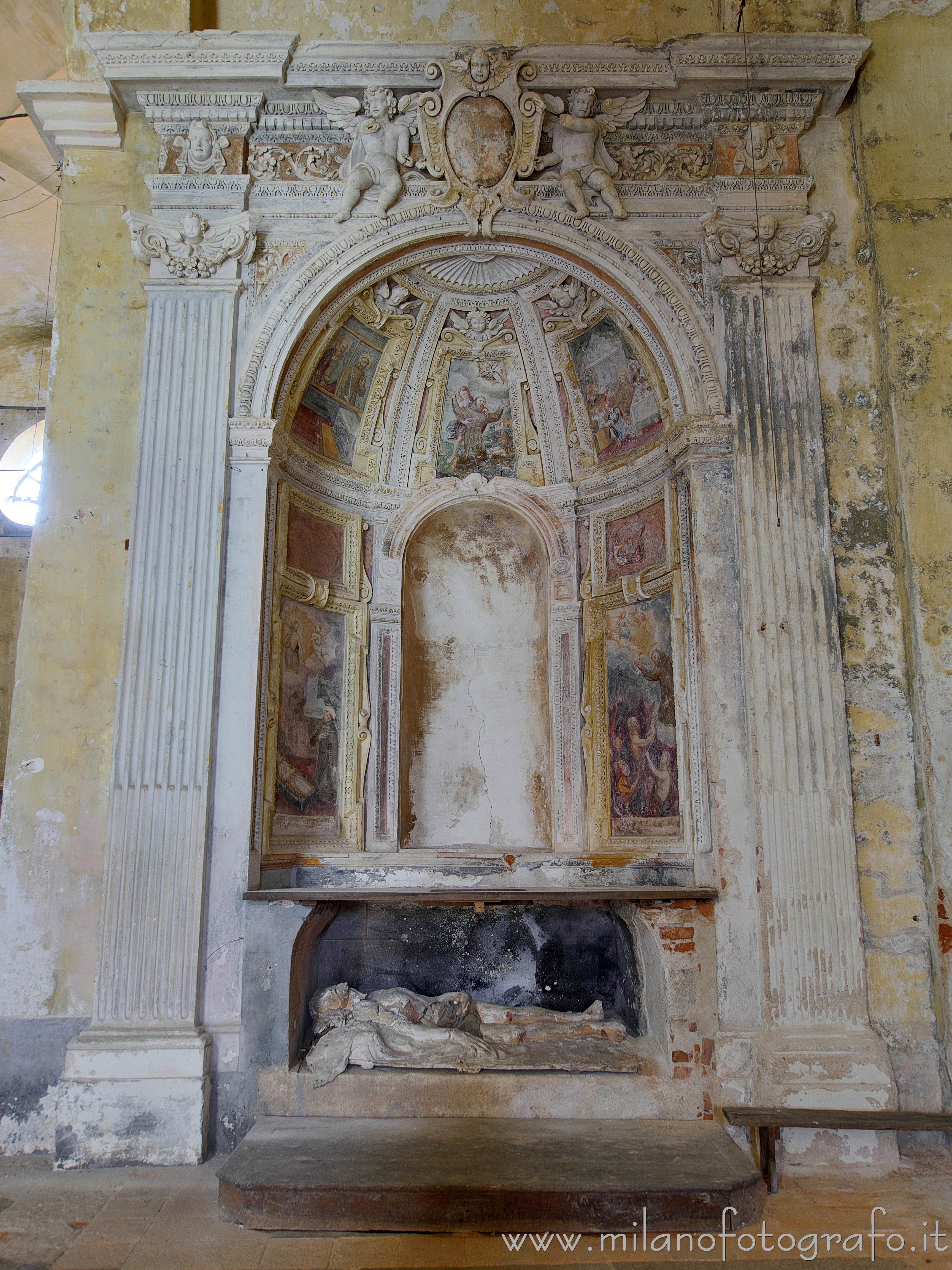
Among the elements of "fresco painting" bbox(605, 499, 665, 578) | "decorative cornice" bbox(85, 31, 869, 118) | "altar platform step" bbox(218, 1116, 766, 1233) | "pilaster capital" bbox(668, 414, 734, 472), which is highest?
"decorative cornice" bbox(85, 31, 869, 118)

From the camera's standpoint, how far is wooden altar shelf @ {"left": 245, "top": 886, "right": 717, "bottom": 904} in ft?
16.4

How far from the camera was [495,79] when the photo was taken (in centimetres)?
588

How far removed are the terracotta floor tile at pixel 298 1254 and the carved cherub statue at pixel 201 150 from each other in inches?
235

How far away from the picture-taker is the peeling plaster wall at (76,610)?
5223mm

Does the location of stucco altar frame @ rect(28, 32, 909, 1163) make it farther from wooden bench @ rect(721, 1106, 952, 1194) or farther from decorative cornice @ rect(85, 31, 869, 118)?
wooden bench @ rect(721, 1106, 952, 1194)

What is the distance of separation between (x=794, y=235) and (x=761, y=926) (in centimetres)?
423

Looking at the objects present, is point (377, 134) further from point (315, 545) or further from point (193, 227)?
point (315, 545)

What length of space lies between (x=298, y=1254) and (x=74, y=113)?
21.8ft

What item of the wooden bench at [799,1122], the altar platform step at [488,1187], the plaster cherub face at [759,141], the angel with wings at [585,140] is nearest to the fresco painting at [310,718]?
the altar platform step at [488,1187]

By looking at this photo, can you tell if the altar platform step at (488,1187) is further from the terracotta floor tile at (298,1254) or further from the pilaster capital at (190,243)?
the pilaster capital at (190,243)

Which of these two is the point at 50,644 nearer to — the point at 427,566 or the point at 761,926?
the point at 427,566

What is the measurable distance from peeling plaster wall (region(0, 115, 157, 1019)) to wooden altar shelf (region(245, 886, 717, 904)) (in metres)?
1.14

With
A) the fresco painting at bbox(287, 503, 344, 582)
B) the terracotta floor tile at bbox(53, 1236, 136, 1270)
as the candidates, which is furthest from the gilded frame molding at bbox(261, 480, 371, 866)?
the terracotta floor tile at bbox(53, 1236, 136, 1270)

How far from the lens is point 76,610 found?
5.58 m
